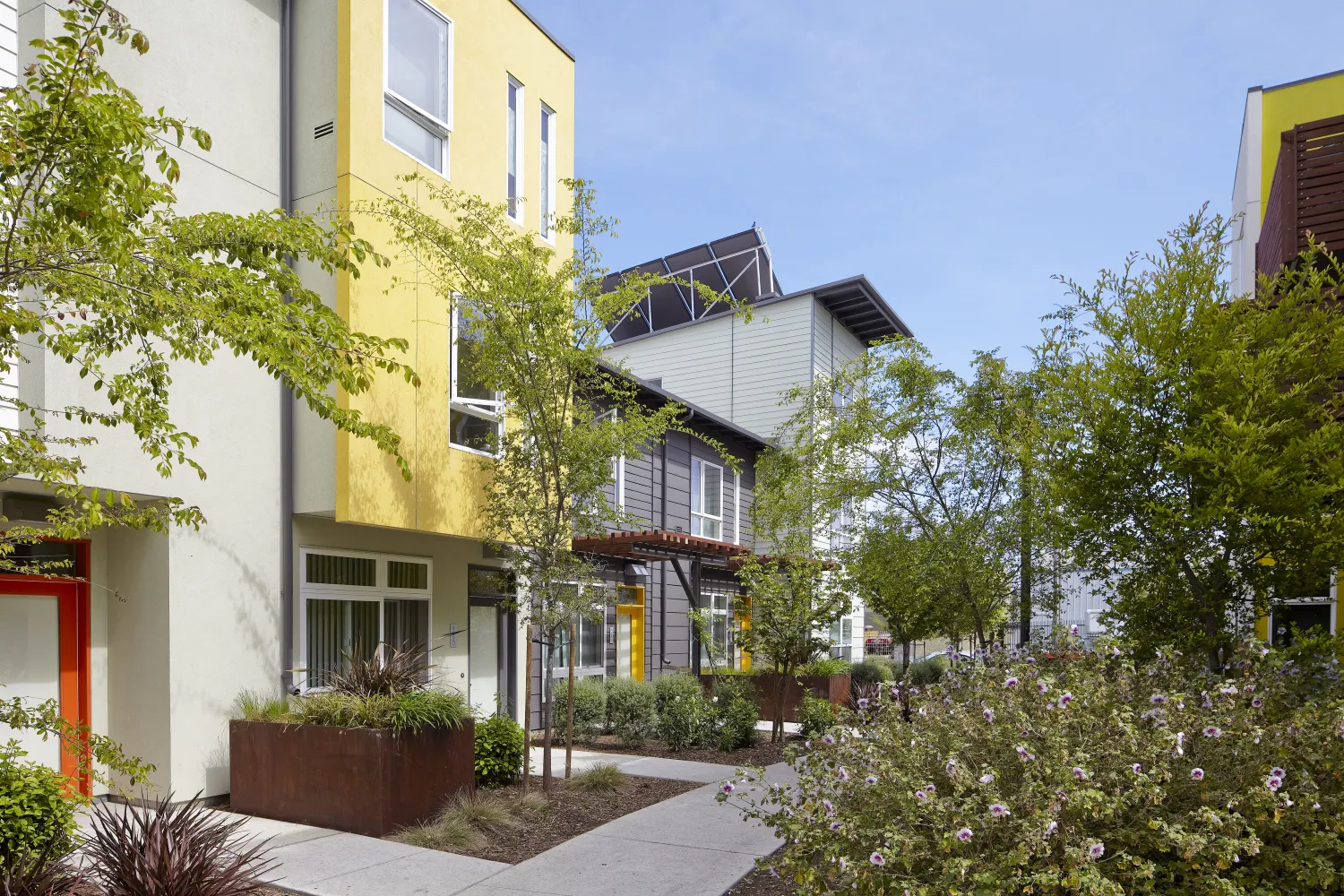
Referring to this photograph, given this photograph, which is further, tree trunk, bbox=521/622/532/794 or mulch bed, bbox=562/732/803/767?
mulch bed, bbox=562/732/803/767

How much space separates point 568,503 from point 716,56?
5.37 m

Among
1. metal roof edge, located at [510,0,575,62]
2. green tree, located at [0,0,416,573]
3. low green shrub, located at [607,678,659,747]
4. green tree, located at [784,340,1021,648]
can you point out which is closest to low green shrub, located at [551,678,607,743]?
low green shrub, located at [607,678,659,747]

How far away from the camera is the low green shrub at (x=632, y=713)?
46.2 feet

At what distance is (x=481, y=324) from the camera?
10.3m

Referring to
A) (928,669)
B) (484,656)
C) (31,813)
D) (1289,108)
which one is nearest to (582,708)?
(484,656)

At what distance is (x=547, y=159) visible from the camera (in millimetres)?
13734

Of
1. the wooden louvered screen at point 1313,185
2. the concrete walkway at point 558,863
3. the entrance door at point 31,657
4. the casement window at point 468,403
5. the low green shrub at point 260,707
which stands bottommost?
the concrete walkway at point 558,863

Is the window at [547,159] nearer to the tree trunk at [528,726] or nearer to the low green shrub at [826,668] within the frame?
the tree trunk at [528,726]

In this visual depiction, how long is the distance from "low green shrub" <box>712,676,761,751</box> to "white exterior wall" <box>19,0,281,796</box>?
6.30 metres

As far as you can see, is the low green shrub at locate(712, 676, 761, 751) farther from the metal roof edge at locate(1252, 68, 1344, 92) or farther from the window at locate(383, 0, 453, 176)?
the metal roof edge at locate(1252, 68, 1344, 92)

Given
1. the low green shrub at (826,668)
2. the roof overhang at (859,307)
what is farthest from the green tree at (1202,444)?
the roof overhang at (859,307)

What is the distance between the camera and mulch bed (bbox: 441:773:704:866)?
800cm

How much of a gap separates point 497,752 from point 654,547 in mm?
5823

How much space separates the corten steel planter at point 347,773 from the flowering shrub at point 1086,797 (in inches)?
143
